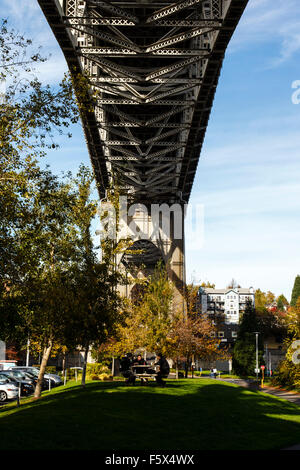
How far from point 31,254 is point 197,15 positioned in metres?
14.6

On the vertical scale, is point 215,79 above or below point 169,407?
above

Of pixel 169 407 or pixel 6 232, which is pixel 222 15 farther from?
pixel 169 407

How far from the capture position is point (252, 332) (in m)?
65.5

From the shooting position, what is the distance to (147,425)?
12.0 metres

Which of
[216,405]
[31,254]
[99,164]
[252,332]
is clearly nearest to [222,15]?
[31,254]

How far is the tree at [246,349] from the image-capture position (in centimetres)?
6400

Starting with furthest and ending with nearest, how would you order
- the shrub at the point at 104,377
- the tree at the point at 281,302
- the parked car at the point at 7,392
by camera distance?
the tree at the point at 281,302 → the shrub at the point at 104,377 → the parked car at the point at 7,392

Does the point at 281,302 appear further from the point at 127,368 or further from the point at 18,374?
the point at 127,368

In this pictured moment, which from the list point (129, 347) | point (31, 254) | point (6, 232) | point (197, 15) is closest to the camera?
point (6, 232)

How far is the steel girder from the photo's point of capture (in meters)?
21.5

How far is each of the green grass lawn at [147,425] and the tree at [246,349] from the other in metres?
48.3

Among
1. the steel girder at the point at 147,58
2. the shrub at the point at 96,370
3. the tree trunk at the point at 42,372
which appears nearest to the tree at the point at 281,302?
the steel girder at the point at 147,58

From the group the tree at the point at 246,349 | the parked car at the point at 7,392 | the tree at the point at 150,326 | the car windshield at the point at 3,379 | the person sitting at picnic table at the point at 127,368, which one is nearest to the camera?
the person sitting at picnic table at the point at 127,368

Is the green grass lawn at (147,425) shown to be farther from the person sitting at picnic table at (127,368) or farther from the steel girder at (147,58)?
the steel girder at (147,58)
